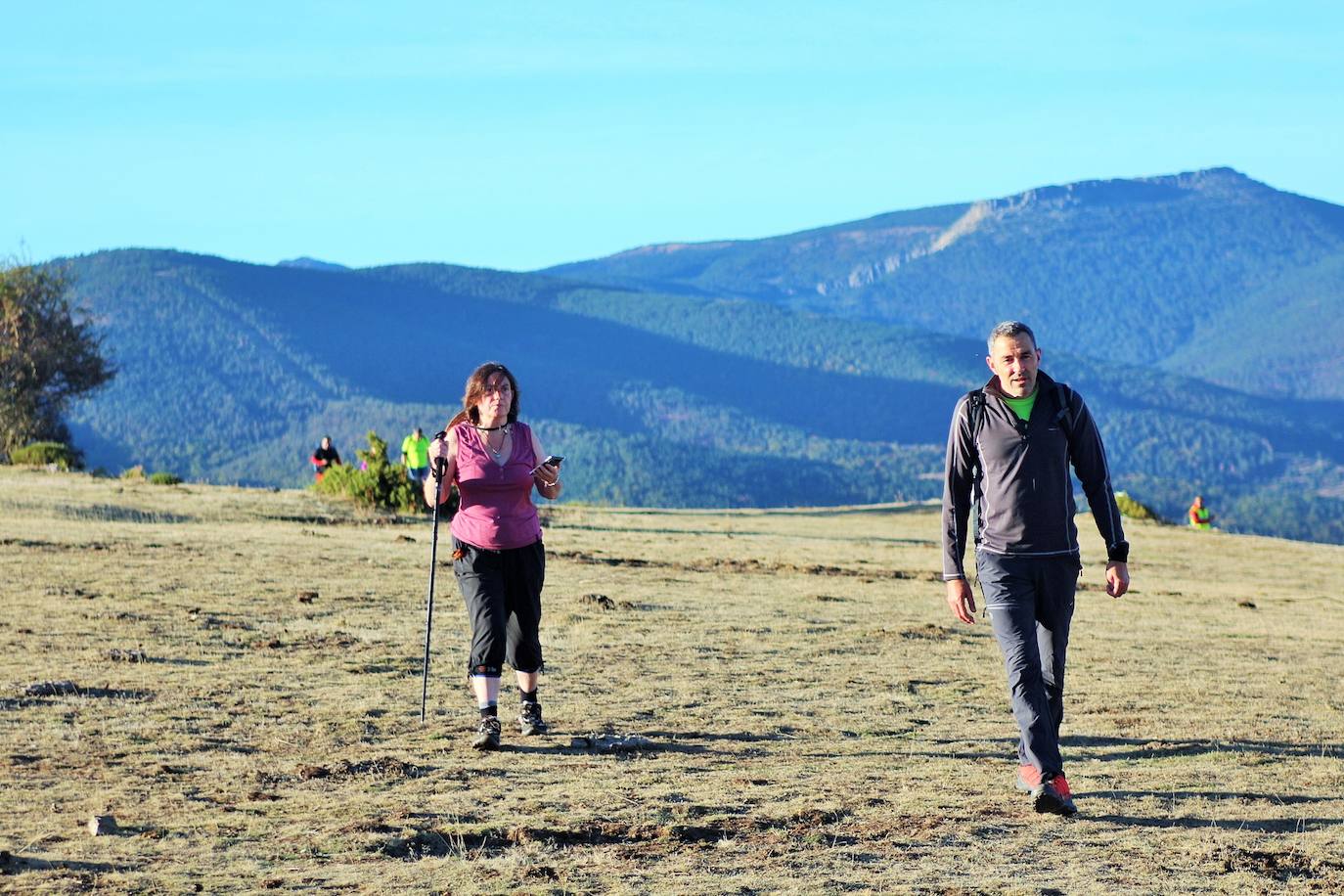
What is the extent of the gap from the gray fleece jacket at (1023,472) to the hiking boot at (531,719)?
2.88 meters

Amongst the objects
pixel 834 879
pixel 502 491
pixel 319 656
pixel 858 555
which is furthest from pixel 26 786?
pixel 858 555

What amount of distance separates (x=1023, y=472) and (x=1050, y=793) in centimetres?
147

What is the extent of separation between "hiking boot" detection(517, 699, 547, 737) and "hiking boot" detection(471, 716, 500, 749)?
1.52 feet

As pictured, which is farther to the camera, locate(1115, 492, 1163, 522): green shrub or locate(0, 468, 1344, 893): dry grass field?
locate(1115, 492, 1163, 522): green shrub

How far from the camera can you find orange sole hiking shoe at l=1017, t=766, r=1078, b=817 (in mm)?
8336

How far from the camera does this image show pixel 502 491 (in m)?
10.3

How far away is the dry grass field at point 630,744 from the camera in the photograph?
24.2 ft

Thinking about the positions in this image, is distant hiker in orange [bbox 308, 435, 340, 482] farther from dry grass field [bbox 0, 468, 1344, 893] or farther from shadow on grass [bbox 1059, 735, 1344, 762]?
shadow on grass [bbox 1059, 735, 1344, 762]

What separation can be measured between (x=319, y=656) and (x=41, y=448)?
34517 mm

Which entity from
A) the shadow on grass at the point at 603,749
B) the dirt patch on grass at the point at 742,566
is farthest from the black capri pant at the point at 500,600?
the dirt patch on grass at the point at 742,566

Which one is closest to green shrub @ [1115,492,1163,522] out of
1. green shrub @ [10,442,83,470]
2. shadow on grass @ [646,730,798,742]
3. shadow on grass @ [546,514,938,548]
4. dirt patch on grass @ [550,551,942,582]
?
shadow on grass @ [546,514,938,548]

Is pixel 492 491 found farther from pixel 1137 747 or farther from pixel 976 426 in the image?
pixel 1137 747

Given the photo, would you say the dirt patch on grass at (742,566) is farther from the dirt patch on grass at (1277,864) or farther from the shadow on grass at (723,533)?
the dirt patch on grass at (1277,864)

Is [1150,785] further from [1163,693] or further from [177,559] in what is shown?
[177,559]
